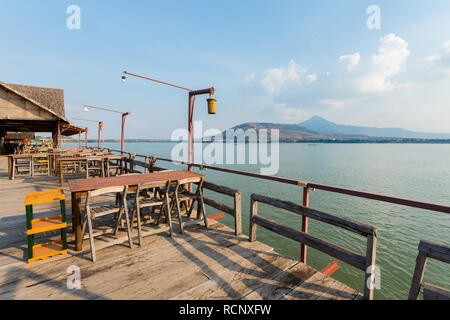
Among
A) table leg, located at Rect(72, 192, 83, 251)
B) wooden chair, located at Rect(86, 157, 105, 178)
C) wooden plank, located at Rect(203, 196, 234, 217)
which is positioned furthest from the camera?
wooden chair, located at Rect(86, 157, 105, 178)

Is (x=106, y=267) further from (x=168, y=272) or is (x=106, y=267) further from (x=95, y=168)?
(x=95, y=168)

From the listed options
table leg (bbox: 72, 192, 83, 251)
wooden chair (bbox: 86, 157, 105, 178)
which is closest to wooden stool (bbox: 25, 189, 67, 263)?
table leg (bbox: 72, 192, 83, 251)

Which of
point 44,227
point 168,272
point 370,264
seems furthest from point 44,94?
point 370,264

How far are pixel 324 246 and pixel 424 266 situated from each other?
98 cm

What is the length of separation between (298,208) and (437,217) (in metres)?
17.6

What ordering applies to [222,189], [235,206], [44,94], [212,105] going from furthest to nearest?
[44,94] < [212,105] < [222,189] < [235,206]

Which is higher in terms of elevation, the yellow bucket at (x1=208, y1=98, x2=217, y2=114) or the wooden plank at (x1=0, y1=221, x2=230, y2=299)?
the yellow bucket at (x1=208, y1=98, x2=217, y2=114)

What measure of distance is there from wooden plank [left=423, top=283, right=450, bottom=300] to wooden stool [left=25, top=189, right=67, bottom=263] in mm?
4264

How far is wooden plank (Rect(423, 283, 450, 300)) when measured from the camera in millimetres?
1728

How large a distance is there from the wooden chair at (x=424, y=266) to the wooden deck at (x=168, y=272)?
0.66 meters

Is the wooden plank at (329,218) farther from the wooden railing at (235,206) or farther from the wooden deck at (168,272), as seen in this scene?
the wooden deck at (168,272)

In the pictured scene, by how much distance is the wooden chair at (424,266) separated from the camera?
1.75 metres

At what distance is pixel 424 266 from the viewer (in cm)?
186

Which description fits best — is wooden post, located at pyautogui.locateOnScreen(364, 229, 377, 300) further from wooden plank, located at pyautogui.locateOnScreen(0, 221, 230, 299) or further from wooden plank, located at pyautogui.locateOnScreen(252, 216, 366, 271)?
wooden plank, located at pyautogui.locateOnScreen(0, 221, 230, 299)
